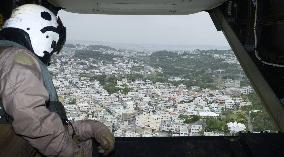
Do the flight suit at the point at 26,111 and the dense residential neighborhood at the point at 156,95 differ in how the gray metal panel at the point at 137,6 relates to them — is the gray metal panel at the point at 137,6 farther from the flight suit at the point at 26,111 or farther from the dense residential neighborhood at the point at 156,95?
the flight suit at the point at 26,111

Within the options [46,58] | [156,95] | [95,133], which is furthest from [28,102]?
[156,95]

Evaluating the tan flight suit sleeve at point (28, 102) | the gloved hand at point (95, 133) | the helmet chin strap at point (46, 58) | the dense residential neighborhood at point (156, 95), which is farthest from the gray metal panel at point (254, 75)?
the tan flight suit sleeve at point (28, 102)

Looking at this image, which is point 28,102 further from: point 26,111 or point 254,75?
point 254,75

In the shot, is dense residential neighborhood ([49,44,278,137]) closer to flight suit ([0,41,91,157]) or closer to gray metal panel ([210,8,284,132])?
gray metal panel ([210,8,284,132])

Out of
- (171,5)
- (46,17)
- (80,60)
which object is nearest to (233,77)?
(80,60)

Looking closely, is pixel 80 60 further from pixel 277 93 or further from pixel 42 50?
pixel 42 50

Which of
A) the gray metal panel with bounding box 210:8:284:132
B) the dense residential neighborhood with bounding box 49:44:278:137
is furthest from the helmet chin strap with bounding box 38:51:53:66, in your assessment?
the dense residential neighborhood with bounding box 49:44:278:137
